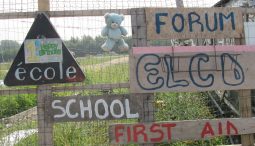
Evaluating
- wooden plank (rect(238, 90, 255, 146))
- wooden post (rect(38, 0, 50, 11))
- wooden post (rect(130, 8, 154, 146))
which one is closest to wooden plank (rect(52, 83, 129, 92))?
wooden post (rect(130, 8, 154, 146))

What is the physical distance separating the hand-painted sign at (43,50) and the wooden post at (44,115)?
1.04 ft

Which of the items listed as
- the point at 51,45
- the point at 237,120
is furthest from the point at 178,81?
the point at 51,45

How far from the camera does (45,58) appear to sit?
15.8ft

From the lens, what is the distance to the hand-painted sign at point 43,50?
481cm

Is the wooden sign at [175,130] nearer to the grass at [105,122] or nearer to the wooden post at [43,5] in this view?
the grass at [105,122]

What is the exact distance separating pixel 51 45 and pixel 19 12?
0.54 meters

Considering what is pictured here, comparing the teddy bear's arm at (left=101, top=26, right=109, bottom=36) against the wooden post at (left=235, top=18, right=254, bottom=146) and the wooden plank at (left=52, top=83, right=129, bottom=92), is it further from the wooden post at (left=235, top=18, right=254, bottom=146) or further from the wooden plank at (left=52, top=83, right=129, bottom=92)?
the wooden post at (left=235, top=18, right=254, bottom=146)

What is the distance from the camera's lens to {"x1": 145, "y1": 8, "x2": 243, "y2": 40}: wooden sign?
5062 millimetres

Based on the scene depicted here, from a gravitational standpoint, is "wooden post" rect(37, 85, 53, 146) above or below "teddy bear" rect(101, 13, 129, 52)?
below

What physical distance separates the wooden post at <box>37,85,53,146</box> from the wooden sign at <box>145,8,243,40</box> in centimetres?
134

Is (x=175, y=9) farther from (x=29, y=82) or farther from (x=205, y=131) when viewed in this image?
(x=29, y=82)

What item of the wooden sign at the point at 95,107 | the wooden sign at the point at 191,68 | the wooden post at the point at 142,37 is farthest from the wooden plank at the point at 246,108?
the wooden sign at the point at 95,107

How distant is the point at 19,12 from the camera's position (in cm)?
490

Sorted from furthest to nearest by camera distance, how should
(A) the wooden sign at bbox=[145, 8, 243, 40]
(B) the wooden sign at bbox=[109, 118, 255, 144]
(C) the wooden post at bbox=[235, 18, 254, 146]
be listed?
(C) the wooden post at bbox=[235, 18, 254, 146] < (A) the wooden sign at bbox=[145, 8, 243, 40] < (B) the wooden sign at bbox=[109, 118, 255, 144]
